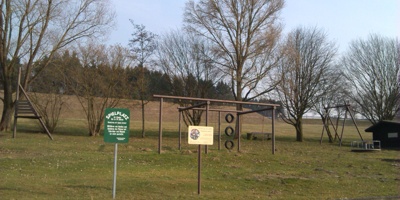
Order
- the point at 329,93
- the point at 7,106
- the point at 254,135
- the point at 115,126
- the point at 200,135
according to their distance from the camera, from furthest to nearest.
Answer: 1. the point at 329,93
2. the point at 254,135
3. the point at 7,106
4. the point at 200,135
5. the point at 115,126

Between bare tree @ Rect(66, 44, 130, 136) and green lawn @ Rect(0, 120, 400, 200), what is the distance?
12.0 m

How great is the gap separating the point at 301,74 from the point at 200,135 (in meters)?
30.5

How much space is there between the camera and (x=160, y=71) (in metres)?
39.2

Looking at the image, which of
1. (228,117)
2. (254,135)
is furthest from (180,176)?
(254,135)

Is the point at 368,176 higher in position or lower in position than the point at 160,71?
lower

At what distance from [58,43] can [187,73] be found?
13.3 metres

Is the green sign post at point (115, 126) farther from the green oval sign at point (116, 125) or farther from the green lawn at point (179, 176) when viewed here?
the green lawn at point (179, 176)

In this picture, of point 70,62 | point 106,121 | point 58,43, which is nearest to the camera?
point 106,121

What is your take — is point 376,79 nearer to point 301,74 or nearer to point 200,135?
point 301,74

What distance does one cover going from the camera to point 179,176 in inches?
521

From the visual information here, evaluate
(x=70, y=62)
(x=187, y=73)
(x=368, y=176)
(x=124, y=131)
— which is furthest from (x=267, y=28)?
(x=124, y=131)

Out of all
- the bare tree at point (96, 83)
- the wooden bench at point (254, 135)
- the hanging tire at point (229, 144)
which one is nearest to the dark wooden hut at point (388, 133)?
the wooden bench at point (254, 135)

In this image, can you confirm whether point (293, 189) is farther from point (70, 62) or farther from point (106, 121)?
point (70, 62)

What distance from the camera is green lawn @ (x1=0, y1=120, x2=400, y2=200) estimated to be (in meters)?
10.5
